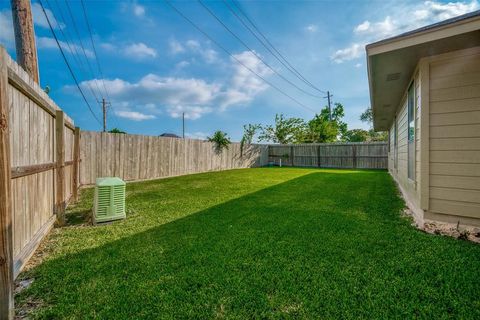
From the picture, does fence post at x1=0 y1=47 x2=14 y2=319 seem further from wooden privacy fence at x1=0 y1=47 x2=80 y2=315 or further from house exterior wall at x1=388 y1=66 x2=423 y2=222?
house exterior wall at x1=388 y1=66 x2=423 y2=222

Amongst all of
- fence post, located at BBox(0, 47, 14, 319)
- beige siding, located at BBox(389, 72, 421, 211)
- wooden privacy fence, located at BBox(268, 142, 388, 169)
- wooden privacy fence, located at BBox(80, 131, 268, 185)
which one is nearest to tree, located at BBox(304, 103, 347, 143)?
wooden privacy fence, located at BBox(268, 142, 388, 169)

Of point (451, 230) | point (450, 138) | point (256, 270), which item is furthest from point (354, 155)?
point (256, 270)

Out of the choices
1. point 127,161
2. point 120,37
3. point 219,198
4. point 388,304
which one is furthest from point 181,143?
point 388,304

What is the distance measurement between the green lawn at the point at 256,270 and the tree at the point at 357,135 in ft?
82.6

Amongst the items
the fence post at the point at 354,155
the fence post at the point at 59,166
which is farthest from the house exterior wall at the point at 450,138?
the fence post at the point at 354,155

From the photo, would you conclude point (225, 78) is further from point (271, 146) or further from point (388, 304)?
point (388, 304)

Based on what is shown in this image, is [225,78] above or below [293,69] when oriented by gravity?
below

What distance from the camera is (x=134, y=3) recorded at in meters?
6.61

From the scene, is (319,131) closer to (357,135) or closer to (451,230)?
(357,135)

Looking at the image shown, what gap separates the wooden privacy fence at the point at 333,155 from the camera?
1332 centimetres

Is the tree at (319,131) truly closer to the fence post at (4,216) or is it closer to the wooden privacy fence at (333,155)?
the wooden privacy fence at (333,155)

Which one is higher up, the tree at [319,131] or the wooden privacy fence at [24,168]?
the tree at [319,131]

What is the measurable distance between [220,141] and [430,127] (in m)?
9.81

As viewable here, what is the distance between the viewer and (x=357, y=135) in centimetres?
2647
